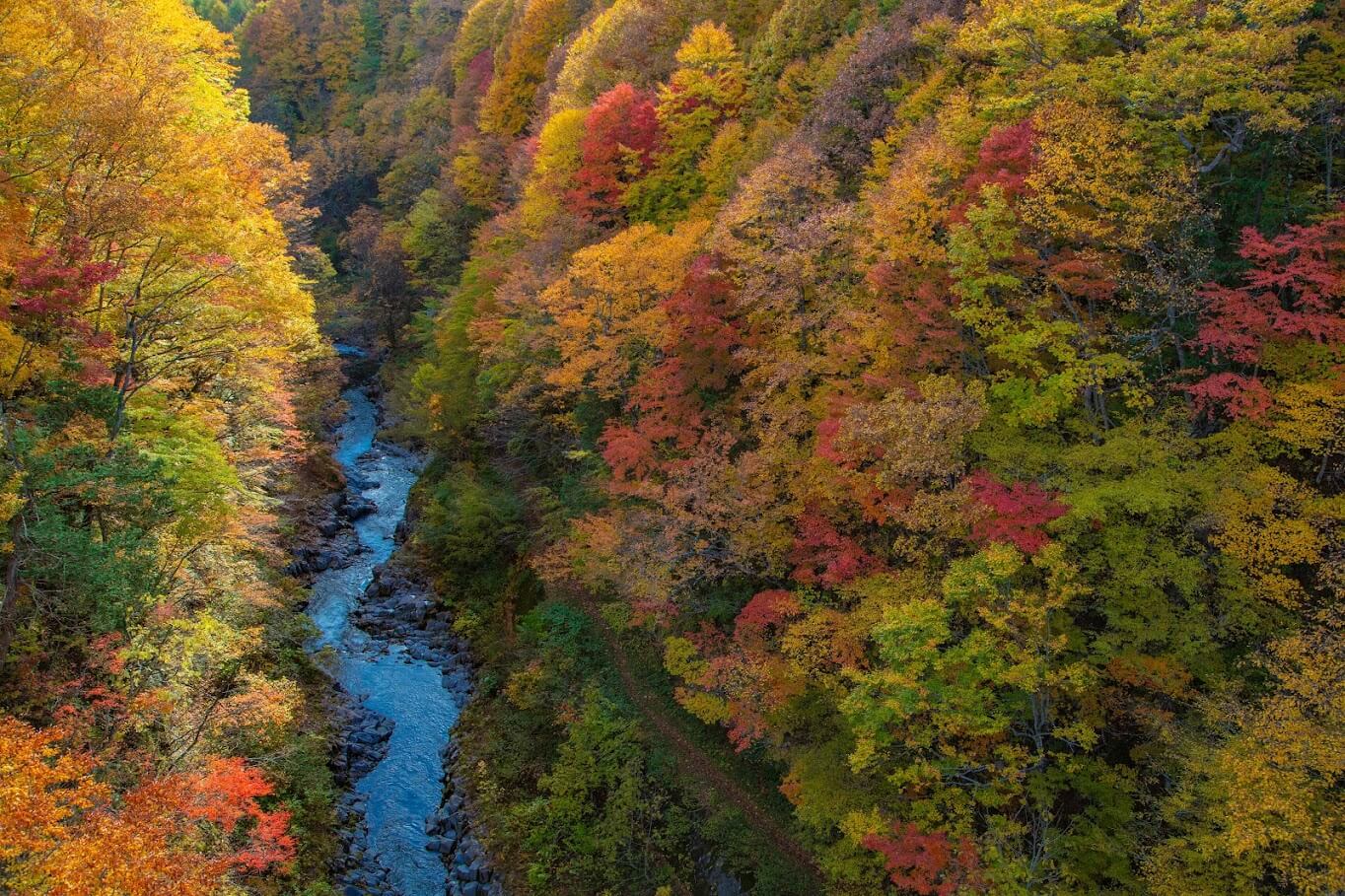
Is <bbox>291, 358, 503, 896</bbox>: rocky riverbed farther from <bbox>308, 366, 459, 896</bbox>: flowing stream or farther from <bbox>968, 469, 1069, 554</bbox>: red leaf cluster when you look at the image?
<bbox>968, 469, 1069, 554</bbox>: red leaf cluster

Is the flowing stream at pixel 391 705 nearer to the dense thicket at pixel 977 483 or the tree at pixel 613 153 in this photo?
the dense thicket at pixel 977 483

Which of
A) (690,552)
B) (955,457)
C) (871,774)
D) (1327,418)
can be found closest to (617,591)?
(690,552)

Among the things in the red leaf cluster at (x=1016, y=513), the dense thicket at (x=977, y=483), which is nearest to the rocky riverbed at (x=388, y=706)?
the dense thicket at (x=977, y=483)

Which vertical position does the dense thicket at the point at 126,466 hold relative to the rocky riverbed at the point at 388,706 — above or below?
above

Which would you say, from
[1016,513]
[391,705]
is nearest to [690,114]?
[1016,513]

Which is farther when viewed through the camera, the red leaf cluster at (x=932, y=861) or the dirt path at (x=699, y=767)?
the dirt path at (x=699, y=767)

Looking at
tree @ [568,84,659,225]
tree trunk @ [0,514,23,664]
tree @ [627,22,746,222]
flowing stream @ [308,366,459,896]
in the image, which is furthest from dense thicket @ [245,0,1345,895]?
tree trunk @ [0,514,23,664]
